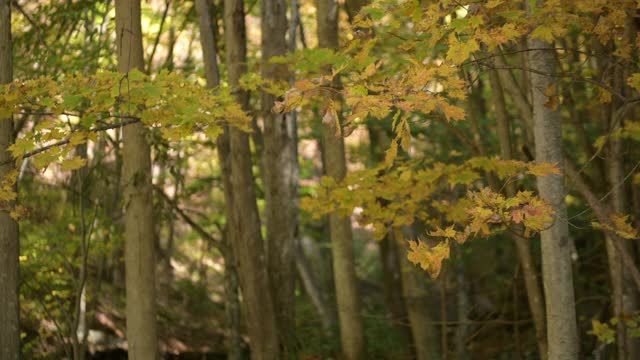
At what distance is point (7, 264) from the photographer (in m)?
5.28

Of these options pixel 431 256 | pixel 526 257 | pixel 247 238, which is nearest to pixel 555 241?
pixel 431 256

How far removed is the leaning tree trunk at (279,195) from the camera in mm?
7262

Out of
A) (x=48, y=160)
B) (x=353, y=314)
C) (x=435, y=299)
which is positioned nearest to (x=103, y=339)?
(x=353, y=314)

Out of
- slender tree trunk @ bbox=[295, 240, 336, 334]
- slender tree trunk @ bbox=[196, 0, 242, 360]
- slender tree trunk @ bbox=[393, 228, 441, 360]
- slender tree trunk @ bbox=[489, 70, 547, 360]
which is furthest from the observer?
slender tree trunk @ bbox=[295, 240, 336, 334]

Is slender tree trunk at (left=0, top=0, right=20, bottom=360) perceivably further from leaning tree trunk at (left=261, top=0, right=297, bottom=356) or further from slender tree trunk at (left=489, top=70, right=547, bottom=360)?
slender tree trunk at (left=489, top=70, right=547, bottom=360)

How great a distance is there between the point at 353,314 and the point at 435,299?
7.90 meters

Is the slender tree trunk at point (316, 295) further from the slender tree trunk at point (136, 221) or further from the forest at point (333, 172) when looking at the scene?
the slender tree trunk at point (136, 221)

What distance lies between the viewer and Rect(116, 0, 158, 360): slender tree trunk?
4969 mm

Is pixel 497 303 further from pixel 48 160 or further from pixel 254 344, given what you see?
pixel 48 160

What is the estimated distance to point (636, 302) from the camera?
6598mm

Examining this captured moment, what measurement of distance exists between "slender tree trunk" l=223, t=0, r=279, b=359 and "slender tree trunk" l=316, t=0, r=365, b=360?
962 millimetres

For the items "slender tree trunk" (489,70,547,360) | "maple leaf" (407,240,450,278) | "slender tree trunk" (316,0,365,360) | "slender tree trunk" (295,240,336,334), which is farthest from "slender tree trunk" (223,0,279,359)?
"slender tree trunk" (295,240,336,334)

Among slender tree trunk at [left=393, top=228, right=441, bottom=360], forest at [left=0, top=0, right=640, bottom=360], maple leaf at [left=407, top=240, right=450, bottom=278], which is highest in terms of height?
forest at [left=0, top=0, right=640, bottom=360]

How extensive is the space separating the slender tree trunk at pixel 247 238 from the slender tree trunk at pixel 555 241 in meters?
2.81
